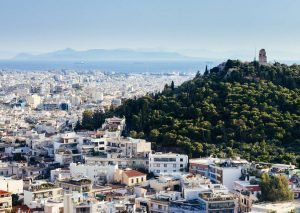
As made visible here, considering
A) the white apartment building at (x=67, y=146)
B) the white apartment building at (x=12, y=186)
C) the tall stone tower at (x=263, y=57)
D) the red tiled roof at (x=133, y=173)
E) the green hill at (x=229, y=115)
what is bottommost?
the white apartment building at (x=12, y=186)

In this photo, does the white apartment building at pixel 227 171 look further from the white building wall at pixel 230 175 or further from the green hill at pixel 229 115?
the green hill at pixel 229 115

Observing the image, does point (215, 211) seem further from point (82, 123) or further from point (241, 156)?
point (82, 123)

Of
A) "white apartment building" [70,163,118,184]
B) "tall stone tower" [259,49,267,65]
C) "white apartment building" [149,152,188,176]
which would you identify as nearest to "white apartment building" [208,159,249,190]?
"white apartment building" [149,152,188,176]

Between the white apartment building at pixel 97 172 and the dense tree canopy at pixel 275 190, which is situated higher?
the dense tree canopy at pixel 275 190

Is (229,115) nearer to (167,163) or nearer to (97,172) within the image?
(167,163)

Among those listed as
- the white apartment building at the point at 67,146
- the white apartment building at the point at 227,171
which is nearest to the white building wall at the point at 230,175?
the white apartment building at the point at 227,171

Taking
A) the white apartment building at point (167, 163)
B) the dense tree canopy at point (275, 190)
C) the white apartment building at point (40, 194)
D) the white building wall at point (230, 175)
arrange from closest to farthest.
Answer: the dense tree canopy at point (275, 190) < the white apartment building at point (40, 194) < the white building wall at point (230, 175) < the white apartment building at point (167, 163)

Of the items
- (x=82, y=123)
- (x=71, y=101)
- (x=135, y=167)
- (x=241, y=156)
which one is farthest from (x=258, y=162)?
(x=71, y=101)

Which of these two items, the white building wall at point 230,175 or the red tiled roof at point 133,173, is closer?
the white building wall at point 230,175
